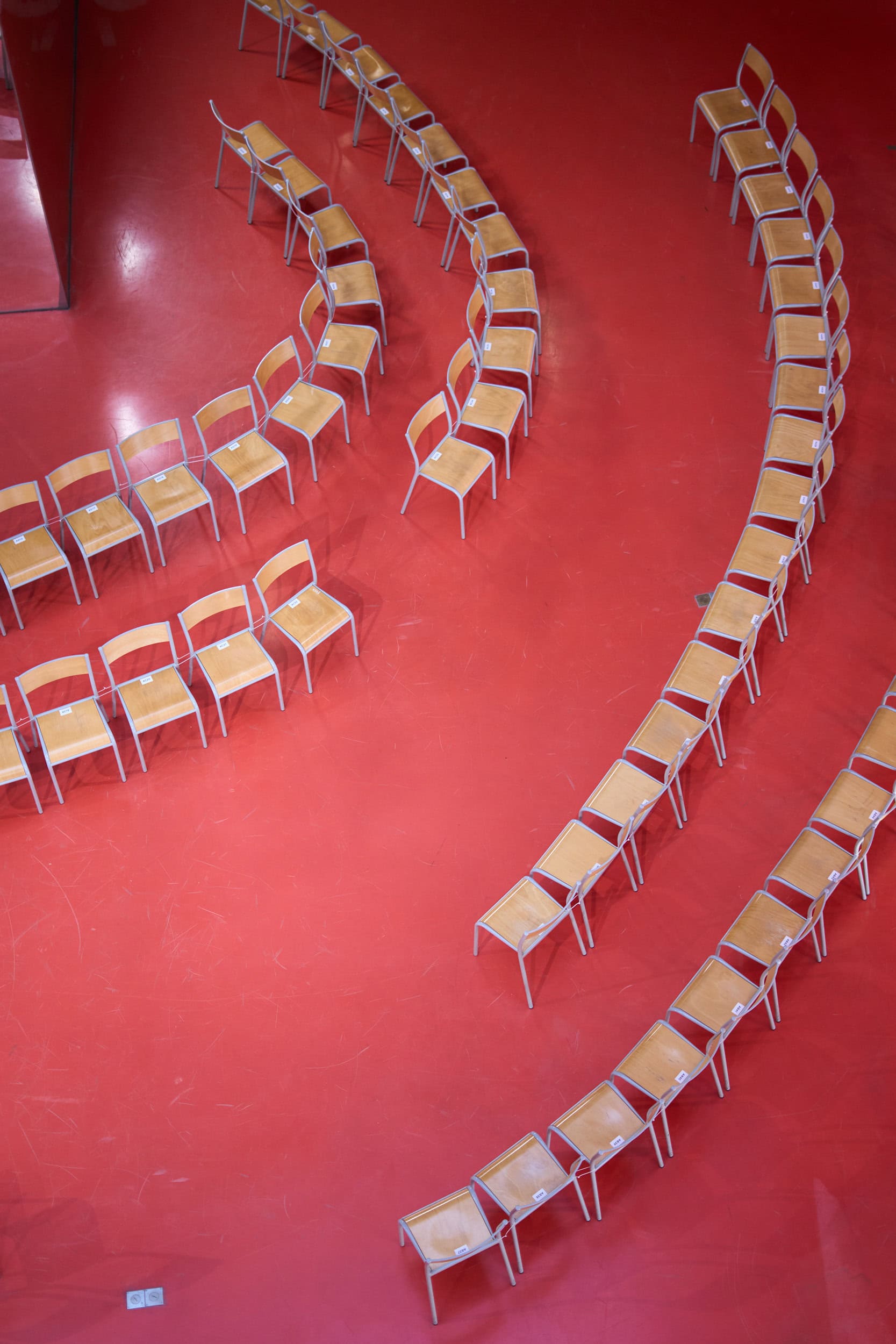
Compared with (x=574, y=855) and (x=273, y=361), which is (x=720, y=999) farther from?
(x=273, y=361)

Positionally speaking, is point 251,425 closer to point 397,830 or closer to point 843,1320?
point 397,830

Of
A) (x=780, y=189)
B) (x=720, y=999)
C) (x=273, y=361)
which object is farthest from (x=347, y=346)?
(x=720, y=999)

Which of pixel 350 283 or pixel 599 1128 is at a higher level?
pixel 350 283

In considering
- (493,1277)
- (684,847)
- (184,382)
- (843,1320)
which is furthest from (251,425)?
(843,1320)

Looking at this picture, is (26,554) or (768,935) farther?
(26,554)

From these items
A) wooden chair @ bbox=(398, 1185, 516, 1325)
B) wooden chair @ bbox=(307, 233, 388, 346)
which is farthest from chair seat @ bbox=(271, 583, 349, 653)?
wooden chair @ bbox=(398, 1185, 516, 1325)

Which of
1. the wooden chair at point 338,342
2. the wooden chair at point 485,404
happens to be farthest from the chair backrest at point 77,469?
the wooden chair at point 485,404

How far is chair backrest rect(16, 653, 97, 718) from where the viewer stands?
25.6ft

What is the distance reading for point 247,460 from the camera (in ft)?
29.1

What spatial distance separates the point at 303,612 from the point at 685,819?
110 inches

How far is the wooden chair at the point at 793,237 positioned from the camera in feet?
32.0

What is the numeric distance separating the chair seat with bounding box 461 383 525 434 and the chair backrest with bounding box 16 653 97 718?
313 centimetres

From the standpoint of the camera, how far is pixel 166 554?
9.05m

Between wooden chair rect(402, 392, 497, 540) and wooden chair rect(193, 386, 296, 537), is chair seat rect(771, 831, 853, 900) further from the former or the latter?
wooden chair rect(193, 386, 296, 537)
